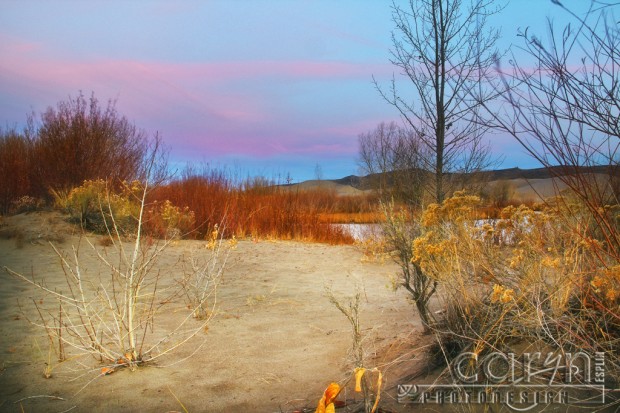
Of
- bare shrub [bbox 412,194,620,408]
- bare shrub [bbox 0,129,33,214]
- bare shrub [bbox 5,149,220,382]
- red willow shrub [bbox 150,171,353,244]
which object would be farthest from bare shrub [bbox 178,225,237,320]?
bare shrub [bbox 0,129,33,214]

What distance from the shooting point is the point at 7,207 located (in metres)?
11.3

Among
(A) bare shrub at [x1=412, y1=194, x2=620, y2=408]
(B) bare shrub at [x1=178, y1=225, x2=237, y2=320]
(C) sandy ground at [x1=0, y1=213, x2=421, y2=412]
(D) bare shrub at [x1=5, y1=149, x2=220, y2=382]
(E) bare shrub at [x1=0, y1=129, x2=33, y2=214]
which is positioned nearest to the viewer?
(A) bare shrub at [x1=412, y1=194, x2=620, y2=408]

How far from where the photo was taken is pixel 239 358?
3.61 m

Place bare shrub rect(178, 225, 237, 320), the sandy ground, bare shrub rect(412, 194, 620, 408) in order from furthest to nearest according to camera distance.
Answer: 1. bare shrub rect(178, 225, 237, 320)
2. the sandy ground
3. bare shrub rect(412, 194, 620, 408)

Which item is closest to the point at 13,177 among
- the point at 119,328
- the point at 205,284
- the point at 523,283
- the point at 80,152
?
the point at 80,152

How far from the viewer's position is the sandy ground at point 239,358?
2971 millimetres

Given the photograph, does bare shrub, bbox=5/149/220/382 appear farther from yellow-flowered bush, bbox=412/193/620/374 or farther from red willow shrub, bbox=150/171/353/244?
red willow shrub, bbox=150/171/353/244

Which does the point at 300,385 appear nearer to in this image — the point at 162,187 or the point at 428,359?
the point at 428,359

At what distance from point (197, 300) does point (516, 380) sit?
3.33 meters

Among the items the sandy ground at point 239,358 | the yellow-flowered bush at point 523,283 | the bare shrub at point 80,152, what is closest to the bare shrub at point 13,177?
Answer: the bare shrub at point 80,152

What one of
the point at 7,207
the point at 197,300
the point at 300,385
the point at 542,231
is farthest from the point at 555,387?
the point at 7,207

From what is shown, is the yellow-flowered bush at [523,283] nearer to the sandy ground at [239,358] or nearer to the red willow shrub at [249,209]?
the sandy ground at [239,358]

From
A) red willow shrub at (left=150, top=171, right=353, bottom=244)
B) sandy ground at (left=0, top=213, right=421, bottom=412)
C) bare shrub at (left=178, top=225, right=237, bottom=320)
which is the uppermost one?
red willow shrub at (left=150, top=171, right=353, bottom=244)

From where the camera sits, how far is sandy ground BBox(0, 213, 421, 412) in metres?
2.97
